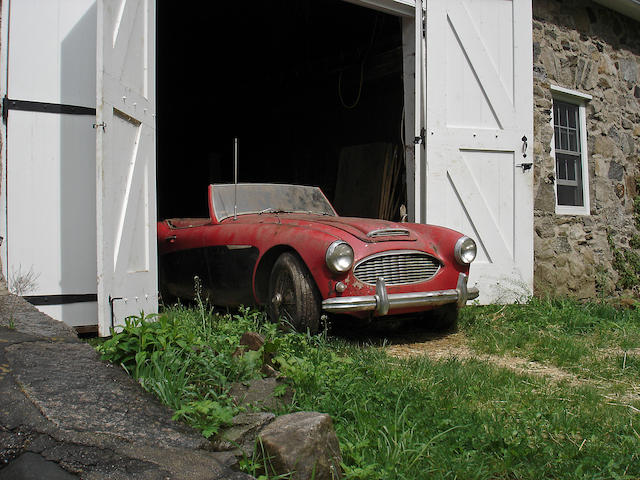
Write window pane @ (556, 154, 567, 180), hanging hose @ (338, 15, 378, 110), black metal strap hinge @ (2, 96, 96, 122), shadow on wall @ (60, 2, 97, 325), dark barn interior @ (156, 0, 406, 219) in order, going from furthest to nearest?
dark barn interior @ (156, 0, 406, 219) → hanging hose @ (338, 15, 378, 110) → window pane @ (556, 154, 567, 180) → shadow on wall @ (60, 2, 97, 325) → black metal strap hinge @ (2, 96, 96, 122)

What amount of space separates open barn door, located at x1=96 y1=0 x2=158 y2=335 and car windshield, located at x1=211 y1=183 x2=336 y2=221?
90 centimetres

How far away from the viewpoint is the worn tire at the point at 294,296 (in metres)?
4.21

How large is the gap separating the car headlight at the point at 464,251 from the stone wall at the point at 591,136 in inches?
107

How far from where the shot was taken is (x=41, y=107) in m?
4.28

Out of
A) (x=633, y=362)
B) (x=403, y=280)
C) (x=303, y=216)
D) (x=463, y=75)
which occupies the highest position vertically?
(x=463, y=75)

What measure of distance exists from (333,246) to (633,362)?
84.7 inches

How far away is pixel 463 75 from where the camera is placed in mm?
6418

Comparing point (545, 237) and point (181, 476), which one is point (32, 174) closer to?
point (181, 476)

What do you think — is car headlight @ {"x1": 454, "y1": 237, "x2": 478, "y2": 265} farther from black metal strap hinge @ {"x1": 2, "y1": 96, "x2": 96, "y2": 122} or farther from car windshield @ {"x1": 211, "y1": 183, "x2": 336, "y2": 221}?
black metal strap hinge @ {"x1": 2, "y1": 96, "x2": 96, "y2": 122}

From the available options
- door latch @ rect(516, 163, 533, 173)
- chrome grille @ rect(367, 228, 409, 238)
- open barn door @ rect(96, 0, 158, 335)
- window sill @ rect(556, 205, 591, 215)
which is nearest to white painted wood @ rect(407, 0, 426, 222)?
door latch @ rect(516, 163, 533, 173)

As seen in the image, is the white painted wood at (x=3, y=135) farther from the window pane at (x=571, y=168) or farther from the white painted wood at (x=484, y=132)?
the window pane at (x=571, y=168)

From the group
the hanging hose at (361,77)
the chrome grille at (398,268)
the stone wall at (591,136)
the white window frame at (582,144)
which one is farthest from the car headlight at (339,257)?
the hanging hose at (361,77)

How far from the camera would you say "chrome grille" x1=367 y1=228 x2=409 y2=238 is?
4414 millimetres

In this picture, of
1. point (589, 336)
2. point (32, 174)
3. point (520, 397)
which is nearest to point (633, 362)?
point (589, 336)
